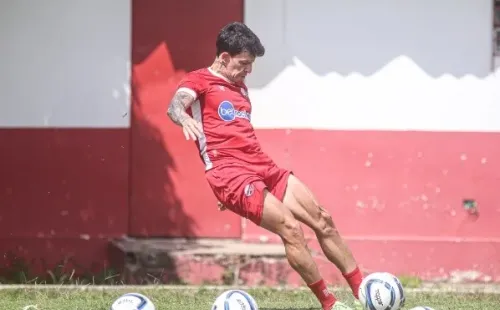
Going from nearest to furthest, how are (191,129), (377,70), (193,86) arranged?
(191,129) → (193,86) → (377,70)

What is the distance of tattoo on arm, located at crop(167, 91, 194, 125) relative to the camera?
303 inches

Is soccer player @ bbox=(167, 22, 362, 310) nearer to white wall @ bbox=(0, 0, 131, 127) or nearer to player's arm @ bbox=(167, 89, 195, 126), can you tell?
player's arm @ bbox=(167, 89, 195, 126)

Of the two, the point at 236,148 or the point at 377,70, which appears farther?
the point at 377,70

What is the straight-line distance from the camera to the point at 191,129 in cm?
757

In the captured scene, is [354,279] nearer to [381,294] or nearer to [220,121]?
[381,294]

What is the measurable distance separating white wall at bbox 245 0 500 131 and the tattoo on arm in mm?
3356

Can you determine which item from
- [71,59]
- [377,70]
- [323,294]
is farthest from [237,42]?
[71,59]

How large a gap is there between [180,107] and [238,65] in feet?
1.76

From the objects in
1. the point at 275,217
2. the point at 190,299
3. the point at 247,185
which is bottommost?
the point at 190,299

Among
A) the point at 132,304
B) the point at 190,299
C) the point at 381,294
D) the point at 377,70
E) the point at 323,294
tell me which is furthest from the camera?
the point at 377,70

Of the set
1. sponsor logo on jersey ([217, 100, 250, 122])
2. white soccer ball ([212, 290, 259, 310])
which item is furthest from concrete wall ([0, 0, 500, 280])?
white soccer ball ([212, 290, 259, 310])

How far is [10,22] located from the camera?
1124 cm

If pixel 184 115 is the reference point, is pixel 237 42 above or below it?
above

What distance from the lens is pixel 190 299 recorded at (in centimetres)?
930
